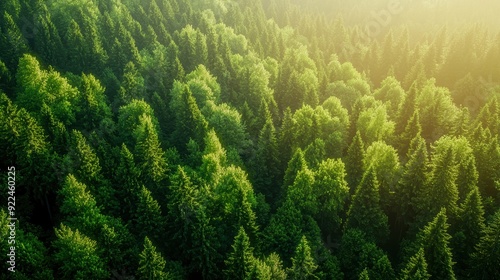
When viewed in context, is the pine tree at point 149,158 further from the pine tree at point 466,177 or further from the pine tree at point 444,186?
the pine tree at point 466,177

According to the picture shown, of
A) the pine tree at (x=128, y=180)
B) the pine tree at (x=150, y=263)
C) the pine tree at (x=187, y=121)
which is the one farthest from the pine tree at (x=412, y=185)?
the pine tree at (x=128, y=180)

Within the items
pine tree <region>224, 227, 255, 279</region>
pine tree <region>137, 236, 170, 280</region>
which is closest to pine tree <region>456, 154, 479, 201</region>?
pine tree <region>224, 227, 255, 279</region>

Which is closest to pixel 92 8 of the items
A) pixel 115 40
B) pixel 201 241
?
pixel 115 40

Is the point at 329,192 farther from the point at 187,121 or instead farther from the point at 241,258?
the point at 187,121

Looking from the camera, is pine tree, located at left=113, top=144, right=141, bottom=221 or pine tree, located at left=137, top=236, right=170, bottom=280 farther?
pine tree, located at left=113, top=144, right=141, bottom=221

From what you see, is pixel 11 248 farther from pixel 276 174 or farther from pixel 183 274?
pixel 276 174

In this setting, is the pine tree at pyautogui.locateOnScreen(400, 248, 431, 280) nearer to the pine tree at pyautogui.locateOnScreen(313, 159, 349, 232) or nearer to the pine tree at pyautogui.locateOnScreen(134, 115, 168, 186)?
the pine tree at pyautogui.locateOnScreen(313, 159, 349, 232)

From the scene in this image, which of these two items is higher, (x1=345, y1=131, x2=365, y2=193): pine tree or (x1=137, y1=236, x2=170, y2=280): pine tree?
(x1=345, y1=131, x2=365, y2=193): pine tree
